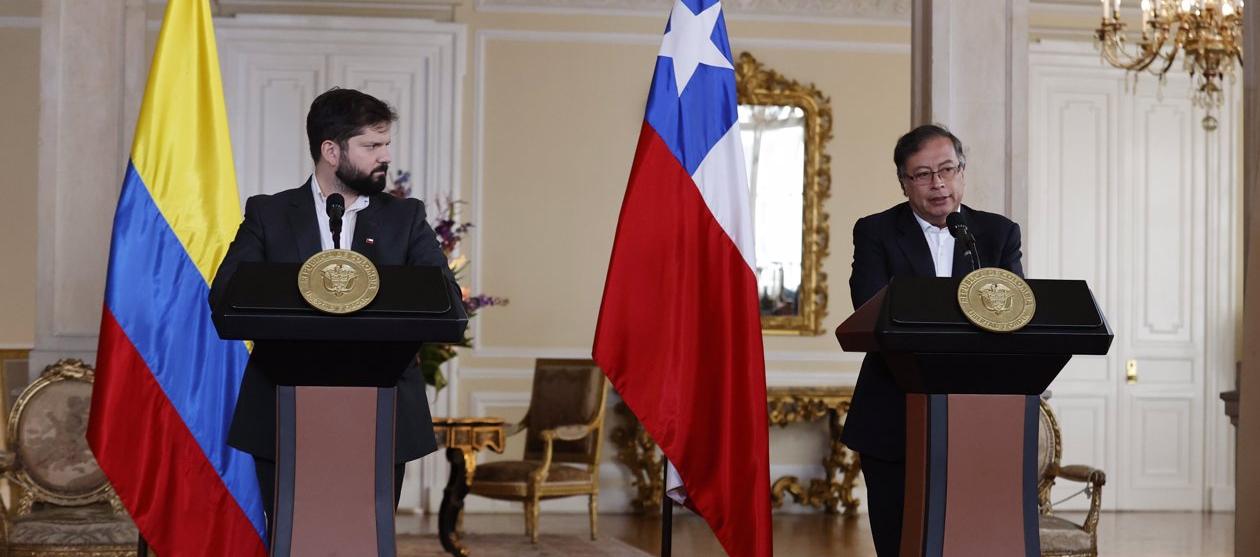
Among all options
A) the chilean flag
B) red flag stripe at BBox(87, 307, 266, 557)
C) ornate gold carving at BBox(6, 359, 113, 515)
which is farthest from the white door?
red flag stripe at BBox(87, 307, 266, 557)

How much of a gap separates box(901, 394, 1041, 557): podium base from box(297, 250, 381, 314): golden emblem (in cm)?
107

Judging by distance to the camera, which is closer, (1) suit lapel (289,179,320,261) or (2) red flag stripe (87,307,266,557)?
(1) suit lapel (289,179,320,261)

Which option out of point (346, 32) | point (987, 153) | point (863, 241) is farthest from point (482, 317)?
point (863, 241)

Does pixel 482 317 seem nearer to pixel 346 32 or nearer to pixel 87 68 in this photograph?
pixel 346 32

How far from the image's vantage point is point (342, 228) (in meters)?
2.79

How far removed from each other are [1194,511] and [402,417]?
7826 mm

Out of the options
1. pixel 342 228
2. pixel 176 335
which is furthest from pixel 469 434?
pixel 342 228

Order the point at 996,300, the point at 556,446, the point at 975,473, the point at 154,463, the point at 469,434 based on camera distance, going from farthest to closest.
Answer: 1. the point at 556,446
2. the point at 469,434
3. the point at 154,463
4. the point at 975,473
5. the point at 996,300

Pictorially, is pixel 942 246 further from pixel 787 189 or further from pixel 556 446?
pixel 787 189

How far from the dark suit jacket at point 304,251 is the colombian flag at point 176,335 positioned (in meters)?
0.94

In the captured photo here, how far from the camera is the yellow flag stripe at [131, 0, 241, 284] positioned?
3912mm

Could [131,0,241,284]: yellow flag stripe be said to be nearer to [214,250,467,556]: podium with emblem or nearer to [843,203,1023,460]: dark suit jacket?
[214,250,467,556]: podium with emblem

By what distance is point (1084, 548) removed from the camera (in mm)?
4812

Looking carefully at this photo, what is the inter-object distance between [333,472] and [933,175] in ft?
4.58
